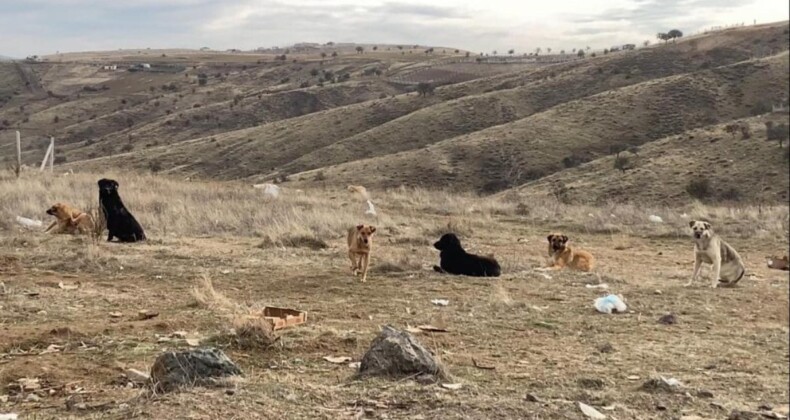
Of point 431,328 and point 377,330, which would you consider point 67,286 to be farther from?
point 431,328

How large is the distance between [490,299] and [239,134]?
50.7 metres

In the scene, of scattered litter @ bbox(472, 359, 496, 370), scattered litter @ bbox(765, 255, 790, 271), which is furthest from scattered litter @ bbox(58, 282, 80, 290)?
scattered litter @ bbox(765, 255, 790, 271)

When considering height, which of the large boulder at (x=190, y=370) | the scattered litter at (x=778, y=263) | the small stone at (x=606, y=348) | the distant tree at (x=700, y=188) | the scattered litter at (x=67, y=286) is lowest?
the distant tree at (x=700, y=188)

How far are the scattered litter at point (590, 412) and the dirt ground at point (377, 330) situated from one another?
0.30 feet

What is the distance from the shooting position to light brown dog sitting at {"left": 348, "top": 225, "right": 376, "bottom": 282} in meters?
10.6

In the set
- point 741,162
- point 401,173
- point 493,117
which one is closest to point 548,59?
point 493,117

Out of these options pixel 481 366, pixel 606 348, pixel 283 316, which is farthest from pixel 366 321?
pixel 606 348

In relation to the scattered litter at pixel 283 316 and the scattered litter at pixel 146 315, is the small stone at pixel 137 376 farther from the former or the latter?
the scattered litter at pixel 146 315

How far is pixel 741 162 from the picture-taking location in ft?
100.0

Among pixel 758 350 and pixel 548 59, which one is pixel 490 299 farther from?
pixel 548 59

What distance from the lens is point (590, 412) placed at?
4.46m

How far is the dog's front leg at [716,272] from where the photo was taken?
10.3m

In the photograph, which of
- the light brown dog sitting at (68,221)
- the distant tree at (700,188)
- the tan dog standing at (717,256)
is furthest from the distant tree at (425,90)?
the tan dog standing at (717,256)

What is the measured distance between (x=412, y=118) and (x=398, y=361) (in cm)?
4967
